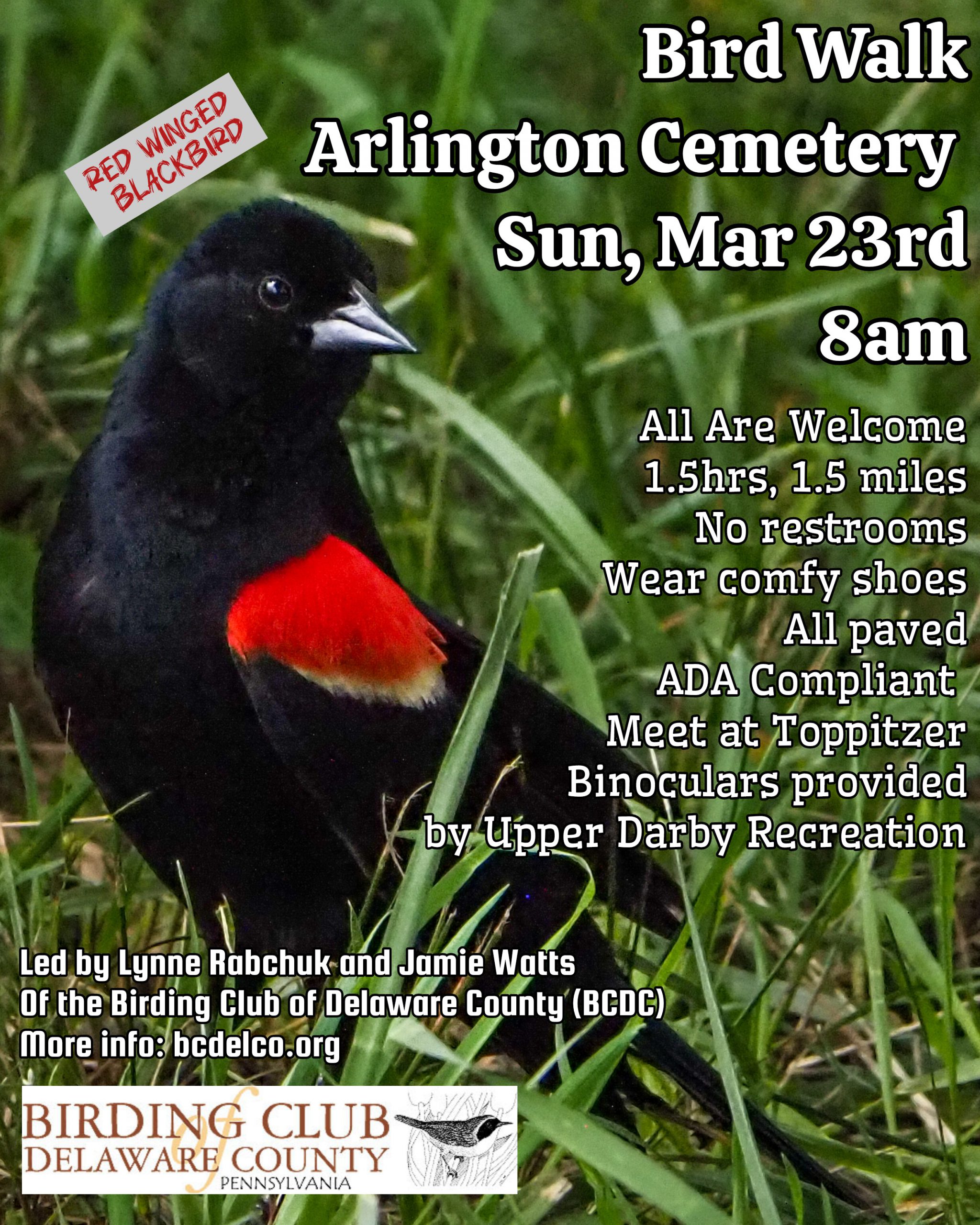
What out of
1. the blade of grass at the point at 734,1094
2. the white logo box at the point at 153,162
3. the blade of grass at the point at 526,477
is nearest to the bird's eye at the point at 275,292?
the white logo box at the point at 153,162

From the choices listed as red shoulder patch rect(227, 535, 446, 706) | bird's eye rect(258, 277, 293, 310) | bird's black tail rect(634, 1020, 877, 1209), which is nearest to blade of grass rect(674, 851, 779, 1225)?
bird's black tail rect(634, 1020, 877, 1209)

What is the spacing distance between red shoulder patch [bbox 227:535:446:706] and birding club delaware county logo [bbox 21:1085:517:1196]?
0.45 m

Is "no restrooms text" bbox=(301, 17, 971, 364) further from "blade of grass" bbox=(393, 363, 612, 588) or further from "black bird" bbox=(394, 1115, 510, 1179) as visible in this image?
"black bird" bbox=(394, 1115, 510, 1179)

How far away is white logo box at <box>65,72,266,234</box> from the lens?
1.94 m

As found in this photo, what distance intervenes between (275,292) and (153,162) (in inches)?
8.1

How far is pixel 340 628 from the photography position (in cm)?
183

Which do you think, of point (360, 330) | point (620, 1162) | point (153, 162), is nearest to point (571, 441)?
point (360, 330)

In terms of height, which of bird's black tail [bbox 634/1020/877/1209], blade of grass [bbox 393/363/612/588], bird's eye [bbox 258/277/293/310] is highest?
bird's eye [bbox 258/277/293/310]

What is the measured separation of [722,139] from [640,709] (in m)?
0.76

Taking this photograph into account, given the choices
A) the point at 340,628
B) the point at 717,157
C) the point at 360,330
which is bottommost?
the point at 340,628

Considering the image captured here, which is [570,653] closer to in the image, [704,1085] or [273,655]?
[273,655]

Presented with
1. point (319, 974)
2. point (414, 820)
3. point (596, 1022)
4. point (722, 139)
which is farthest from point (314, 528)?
point (722, 139)

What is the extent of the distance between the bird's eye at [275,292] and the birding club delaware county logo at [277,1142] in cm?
88

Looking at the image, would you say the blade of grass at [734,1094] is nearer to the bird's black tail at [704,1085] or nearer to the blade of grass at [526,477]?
the bird's black tail at [704,1085]
